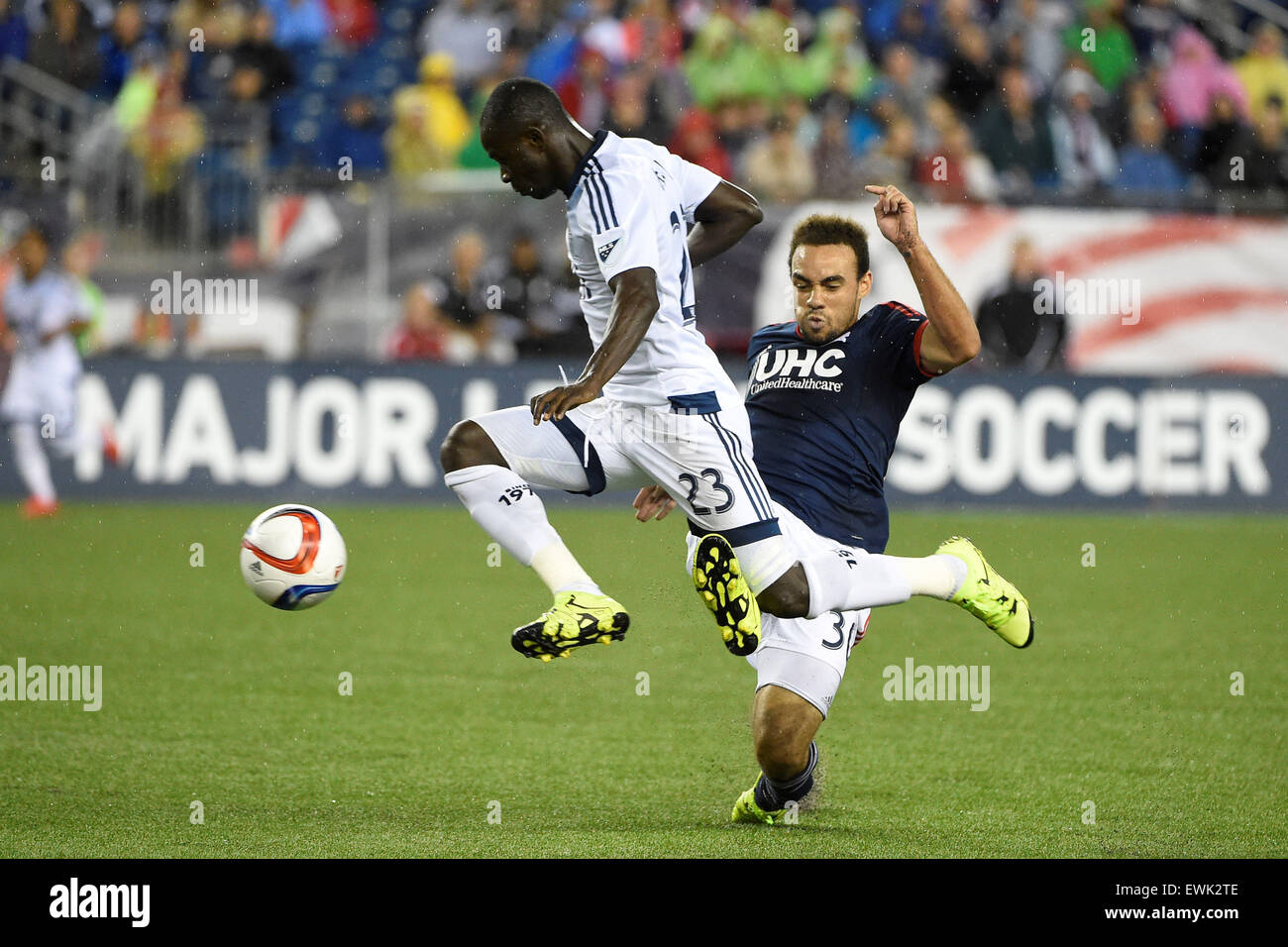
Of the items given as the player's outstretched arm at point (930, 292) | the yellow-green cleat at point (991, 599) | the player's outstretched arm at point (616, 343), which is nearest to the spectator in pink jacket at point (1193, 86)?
the yellow-green cleat at point (991, 599)

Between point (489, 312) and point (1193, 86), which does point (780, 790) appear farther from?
point (1193, 86)

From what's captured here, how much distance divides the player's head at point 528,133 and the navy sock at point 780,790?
6.61 ft

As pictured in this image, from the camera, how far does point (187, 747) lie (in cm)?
667

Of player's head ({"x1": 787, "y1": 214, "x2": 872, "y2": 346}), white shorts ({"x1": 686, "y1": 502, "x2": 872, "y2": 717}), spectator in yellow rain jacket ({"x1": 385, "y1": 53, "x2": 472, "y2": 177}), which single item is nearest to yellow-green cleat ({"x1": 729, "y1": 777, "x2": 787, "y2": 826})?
white shorts ({"x1": 686, "y1": 502, "x2": 872, "y2": 717})

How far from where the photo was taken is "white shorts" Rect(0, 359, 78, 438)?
14117 millimetres

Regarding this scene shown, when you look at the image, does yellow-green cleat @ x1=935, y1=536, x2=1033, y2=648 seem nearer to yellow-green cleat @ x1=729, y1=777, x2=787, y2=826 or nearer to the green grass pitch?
the green grass pitch

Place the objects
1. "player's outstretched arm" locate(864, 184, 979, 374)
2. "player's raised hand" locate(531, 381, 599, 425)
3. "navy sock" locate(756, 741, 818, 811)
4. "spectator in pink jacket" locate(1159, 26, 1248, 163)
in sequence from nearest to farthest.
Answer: "player's raised hand" locate(531, 381, 599, 425), "player's outstretched arm" locate(864, 184, 979, 374), "navy sock" locate(756, 741, 818, 811), "spectator in pink jacket" locate(1159, 26, 1248, 163)

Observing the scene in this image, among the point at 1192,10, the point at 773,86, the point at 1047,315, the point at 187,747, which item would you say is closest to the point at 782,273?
the point at 1047,315

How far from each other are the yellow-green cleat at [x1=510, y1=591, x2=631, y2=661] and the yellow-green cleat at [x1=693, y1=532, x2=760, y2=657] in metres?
0.27

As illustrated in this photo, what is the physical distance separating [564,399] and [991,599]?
1.89 metres

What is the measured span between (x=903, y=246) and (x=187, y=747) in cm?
330

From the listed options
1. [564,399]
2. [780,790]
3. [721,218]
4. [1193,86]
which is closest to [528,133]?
[564,399]

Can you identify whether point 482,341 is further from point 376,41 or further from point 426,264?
point 376,41

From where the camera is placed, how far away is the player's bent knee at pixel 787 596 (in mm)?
5598
